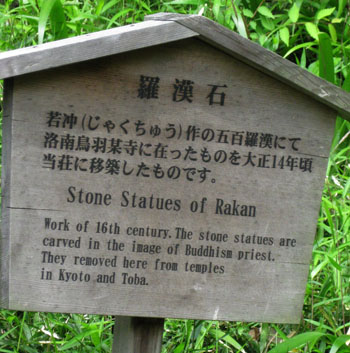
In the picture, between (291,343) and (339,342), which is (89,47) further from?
(339,342)

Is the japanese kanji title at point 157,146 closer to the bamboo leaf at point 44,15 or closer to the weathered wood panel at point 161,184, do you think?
the weathered wood panel at point 161,184

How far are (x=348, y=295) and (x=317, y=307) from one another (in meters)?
0.12

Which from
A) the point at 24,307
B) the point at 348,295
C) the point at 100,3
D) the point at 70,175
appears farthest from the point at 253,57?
the point at 100,3

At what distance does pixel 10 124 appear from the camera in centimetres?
152

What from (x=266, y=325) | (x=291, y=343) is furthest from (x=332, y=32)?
(x=291, y=343)

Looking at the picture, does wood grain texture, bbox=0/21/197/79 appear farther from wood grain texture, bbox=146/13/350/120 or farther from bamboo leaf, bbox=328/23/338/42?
bamboo leaf, bbox=328/23/338/42

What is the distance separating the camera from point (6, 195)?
155cm

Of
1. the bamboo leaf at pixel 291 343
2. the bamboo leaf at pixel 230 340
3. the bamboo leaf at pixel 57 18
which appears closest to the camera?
the bamboo leaf at pixel 291 343

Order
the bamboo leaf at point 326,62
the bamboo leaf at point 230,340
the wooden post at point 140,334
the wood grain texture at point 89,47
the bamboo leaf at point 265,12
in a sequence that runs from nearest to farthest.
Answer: the wood grain texture at point 89,47, the wooden post at point 140,334, the bamboo leaf at point 230,340, the bamboo leaf at point 326,62, the bamboo leaf at point 265,12

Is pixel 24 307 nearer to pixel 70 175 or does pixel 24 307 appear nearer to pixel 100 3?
pixel 70 175

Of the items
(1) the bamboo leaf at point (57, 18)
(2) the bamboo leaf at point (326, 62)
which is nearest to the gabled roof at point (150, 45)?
(2) the bamboo leaf at point (326, 62)

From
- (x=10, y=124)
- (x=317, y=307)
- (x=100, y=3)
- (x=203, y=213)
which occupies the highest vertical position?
(x=100, y=3)

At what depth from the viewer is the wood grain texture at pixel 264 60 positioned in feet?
4.91

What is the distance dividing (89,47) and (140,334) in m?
0.80
